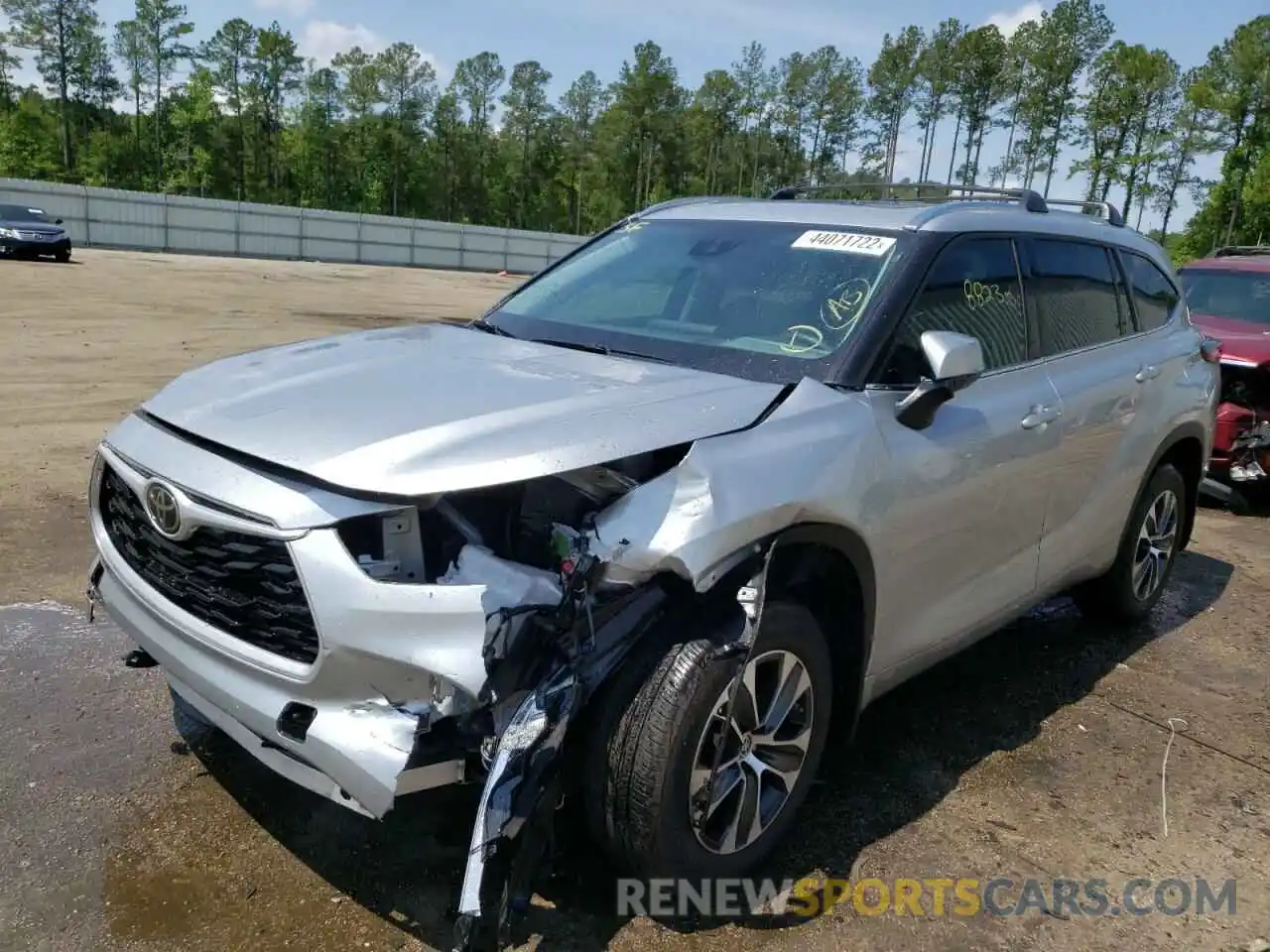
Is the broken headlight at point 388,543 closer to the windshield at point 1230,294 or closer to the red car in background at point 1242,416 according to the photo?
the red car in background at point 1242,416

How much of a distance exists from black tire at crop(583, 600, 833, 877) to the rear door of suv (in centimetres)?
199

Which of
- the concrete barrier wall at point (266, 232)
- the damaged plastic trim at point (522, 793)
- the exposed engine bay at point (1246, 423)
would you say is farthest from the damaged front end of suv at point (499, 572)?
the concrete barrier wall at point (266, 232)

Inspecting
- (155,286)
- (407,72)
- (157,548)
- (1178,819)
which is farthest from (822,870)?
(407,72)

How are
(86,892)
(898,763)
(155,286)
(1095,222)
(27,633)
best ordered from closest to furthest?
1. (86,892)
2. (898,763)
3. (27,633)
4. (1095,222)
5. (155,286)

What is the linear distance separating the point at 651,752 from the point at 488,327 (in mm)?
2043

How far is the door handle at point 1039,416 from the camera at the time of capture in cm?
371

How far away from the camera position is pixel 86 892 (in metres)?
2.77

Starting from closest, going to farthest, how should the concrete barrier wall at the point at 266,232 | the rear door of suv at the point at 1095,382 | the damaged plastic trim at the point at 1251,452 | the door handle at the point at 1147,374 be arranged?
the rear door of suv at the point at 1095,382 < the door handle at the point at 1147,374 < the damaged plastic trim at the point at 1251,452 < the concrete barrier wall at the point at 266,232

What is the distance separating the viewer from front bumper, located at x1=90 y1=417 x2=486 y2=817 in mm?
2332

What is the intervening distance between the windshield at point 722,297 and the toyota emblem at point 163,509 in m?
1.48

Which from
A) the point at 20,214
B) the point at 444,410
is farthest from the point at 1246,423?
the point at 20,214

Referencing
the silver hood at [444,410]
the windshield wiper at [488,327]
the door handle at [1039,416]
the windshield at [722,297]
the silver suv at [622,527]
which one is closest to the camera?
the silver suv at [622,527]

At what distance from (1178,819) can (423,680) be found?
2.66m

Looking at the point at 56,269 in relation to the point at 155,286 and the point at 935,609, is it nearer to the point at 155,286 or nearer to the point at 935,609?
the point at 155,286
